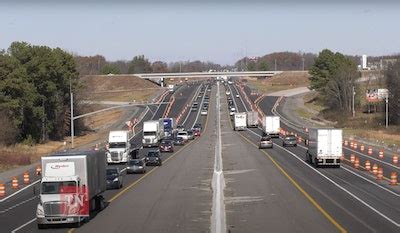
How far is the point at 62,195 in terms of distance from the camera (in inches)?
1089

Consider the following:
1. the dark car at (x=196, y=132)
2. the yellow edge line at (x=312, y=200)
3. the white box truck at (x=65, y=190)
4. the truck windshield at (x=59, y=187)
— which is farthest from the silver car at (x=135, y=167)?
the dark car at (x=196, y=132)

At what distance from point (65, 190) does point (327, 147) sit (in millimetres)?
33256

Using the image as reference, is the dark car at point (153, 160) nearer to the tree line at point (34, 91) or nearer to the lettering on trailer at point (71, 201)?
the tree line at point (34, 91)

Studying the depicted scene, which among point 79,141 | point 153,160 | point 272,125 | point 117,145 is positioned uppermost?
point 117,145

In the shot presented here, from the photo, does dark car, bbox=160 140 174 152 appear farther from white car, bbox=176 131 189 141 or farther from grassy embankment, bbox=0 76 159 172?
grassy embankment, bbox=0 76 159 172

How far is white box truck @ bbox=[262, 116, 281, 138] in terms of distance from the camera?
10019 cm

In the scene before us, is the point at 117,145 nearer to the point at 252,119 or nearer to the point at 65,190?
the point at 65,190

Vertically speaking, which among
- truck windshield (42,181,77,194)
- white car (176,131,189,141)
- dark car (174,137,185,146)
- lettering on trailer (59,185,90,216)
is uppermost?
truck windshield (42,181,77,194)

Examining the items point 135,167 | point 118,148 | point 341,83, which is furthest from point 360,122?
point 135,167

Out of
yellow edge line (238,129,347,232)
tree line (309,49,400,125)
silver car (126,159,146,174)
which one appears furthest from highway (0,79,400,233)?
tree line (309,49,400,125)

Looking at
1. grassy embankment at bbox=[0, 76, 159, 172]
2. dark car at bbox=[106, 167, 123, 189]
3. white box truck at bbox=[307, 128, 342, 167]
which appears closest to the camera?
dark car at bbox=[106, 167, 123, 189]

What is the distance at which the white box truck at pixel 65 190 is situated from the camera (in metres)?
27.5

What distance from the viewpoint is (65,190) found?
27.6m

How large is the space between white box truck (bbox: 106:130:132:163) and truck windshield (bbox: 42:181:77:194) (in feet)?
135
